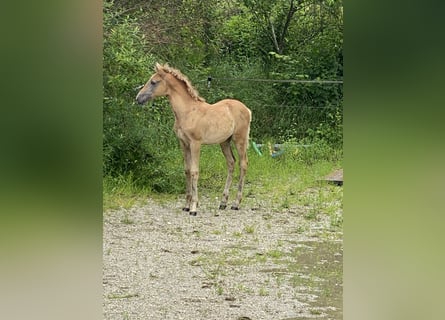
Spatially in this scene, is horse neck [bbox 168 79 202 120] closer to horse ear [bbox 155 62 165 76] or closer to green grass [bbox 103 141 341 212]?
horse ear [bbox 155 62 165 76]

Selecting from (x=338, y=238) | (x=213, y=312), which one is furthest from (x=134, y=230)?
(x=213, y=312)

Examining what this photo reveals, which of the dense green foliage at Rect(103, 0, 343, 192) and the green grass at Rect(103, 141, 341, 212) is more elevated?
the dense green foliage at Rect(103, 0, 343, 192)

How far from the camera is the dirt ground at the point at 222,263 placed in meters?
3.27

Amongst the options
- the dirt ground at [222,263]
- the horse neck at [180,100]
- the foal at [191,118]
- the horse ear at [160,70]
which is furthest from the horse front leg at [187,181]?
the horse ear at [160,70]

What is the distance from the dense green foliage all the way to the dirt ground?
2.46 feet

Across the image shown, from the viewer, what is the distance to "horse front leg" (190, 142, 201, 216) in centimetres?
558

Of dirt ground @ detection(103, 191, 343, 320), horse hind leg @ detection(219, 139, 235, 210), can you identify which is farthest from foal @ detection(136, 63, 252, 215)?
dirt ground @ detection(103, 191, 343, 320)

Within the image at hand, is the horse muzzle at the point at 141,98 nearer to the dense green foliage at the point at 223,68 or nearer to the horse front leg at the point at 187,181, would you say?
the dense green foliage at the point at 223,68
